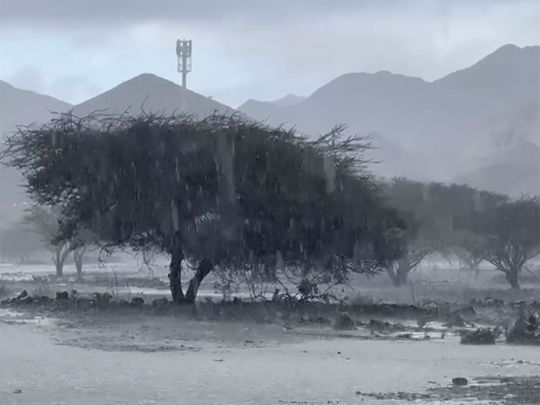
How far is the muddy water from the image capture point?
51.8 feet

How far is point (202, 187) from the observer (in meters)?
35.5

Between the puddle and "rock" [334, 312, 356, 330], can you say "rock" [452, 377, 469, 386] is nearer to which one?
"rock" [334, 312, 356, 330]

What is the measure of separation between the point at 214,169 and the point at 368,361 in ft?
49.9

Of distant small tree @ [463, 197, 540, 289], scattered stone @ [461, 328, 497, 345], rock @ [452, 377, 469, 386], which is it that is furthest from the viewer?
distant small tree @ [463, 197, 540, 289]

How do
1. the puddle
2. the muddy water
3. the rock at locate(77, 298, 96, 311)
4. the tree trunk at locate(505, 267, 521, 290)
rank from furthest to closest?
the tree trunk at locate(505, 267, 521, 290)
the rock at locate(77, 298, 96, 311)
the puddle
the muddy water

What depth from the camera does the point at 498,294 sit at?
55.5m

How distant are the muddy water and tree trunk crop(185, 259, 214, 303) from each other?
882 cm

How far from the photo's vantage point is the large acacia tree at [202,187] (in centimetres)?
3528

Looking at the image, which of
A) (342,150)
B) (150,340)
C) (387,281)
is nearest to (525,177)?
(387,281)

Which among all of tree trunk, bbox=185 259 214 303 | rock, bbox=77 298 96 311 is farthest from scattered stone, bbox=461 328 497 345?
tree trunk, bbox=185 259 214 303

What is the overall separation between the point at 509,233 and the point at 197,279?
3277cm

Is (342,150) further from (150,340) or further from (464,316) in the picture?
(150,340)

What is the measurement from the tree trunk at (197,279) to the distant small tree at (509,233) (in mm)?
30902

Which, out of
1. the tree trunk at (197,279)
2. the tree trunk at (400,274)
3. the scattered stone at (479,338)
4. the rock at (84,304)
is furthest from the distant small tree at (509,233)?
the scattered stone at (479,338)
